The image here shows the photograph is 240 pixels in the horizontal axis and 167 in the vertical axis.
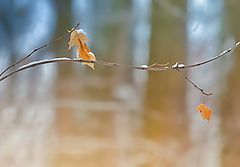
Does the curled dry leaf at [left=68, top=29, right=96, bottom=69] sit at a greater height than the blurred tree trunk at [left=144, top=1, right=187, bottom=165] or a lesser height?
lesser

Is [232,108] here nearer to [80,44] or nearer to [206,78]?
[206,78]

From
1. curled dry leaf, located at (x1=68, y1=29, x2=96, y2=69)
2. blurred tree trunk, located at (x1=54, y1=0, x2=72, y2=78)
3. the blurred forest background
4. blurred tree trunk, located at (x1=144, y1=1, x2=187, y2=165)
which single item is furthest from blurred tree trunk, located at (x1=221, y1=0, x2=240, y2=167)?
curled dry leaf, located at (x1=68, y1=29, x2=96, y2=69)

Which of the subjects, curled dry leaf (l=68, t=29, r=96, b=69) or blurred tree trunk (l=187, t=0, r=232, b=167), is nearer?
curled dry leaf (l=68, t=29, r=96, b=69)

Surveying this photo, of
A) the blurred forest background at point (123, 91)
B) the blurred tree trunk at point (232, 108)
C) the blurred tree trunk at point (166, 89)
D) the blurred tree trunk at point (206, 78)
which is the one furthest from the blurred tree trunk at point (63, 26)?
the blurred tree trunk at point (232, 108)

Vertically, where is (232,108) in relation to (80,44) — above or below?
above

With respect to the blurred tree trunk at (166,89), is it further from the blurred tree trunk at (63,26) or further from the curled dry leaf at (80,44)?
the curled dry leaf at (80,44)

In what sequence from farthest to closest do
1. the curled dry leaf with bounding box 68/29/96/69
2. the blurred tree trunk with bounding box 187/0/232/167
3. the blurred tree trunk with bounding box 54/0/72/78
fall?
the blurred tree trunk with bounding box 54/0/72/78, the blurred tree trunk with bounding box 187/0/232/167, the curled dry leaf with bounding box 68/29/96/69

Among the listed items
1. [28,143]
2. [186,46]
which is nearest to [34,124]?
[28,143]

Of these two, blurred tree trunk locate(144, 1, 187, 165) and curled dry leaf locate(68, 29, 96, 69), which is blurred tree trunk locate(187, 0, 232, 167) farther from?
curled dry leaf locate(68, 29, 96, 69)

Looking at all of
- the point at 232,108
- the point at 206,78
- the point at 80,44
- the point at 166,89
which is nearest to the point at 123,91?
the point at 166,89
